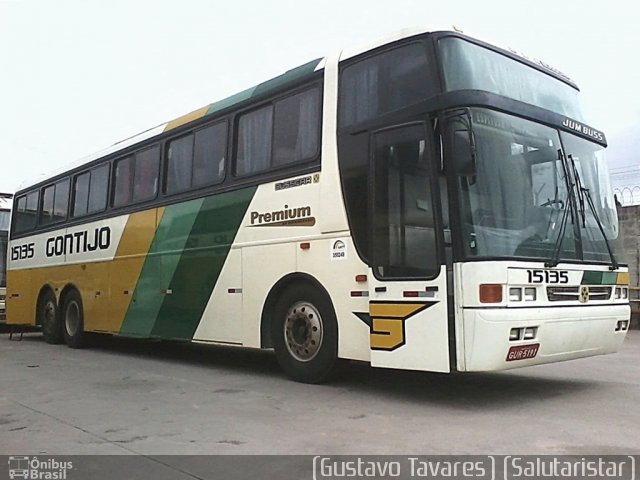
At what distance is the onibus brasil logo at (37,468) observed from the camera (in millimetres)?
4284

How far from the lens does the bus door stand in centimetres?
595

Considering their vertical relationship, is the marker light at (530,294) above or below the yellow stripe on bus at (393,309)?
above

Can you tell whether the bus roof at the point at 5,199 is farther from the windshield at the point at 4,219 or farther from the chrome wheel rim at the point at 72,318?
the chrome wheel rim at the point at 72,318

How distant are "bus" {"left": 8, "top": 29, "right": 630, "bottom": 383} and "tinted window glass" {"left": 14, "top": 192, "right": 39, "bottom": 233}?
6.46 meters

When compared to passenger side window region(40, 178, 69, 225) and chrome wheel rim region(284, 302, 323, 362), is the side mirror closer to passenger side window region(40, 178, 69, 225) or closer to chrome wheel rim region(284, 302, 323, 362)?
chrome wheel rim region(284, 302, 323, 362)

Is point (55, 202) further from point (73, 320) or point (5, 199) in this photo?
point (5, 199)

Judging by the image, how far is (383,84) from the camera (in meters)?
6.72

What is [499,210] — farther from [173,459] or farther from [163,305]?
[163,305]

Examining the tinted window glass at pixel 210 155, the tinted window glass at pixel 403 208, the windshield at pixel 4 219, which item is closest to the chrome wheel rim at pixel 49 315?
the windshield at pixel 4 219

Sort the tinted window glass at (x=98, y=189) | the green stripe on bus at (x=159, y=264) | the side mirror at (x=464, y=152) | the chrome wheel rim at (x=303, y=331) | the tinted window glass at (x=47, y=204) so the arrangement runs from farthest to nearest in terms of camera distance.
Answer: the tinted window glass at (x=47, y=204), the tinted window glass at (x=98, y=189), the green stripe on bus at (x=159, y=264), the chrome wheel rim at (x=303, y=331), the side mirror at (x=464, y=152)

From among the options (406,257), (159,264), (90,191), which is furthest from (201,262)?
(90,191)

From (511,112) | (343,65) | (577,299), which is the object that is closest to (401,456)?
(577,299)

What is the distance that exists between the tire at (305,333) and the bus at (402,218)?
2 centimetres

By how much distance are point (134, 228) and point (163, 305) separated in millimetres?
1598
